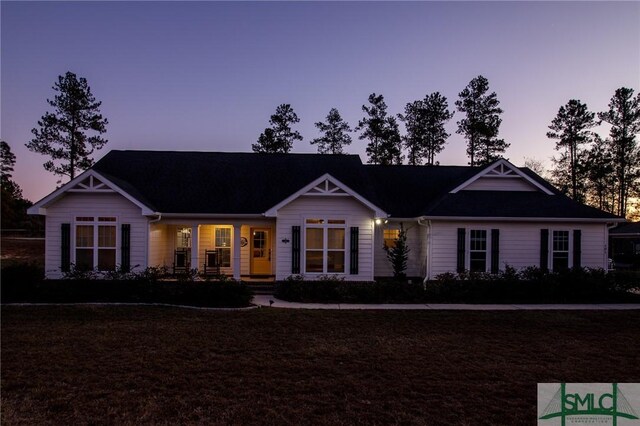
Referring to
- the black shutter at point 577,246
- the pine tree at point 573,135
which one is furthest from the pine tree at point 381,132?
the black shutter at point 577,246

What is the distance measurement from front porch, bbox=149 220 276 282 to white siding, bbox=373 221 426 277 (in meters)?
4.60

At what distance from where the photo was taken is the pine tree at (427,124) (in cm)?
3469

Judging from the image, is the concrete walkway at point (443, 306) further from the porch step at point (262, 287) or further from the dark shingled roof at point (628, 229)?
the dark shingled roof at point (628, 229)

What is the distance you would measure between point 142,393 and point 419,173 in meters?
17.9

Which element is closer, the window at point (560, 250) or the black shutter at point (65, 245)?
the black shutter at point (65, 245)

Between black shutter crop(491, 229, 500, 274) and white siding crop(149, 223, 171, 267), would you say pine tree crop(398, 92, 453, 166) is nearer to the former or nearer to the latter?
black shutter crop(491, 229, 500, 274)

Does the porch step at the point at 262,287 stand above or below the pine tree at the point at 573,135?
below

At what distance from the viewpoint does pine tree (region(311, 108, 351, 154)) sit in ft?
120

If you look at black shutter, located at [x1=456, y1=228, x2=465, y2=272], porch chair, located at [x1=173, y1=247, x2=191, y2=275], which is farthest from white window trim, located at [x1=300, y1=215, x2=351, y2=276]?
porch chair, located at [x1=173, y1=247, x2=191, y2=275]

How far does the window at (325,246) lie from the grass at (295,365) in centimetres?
425

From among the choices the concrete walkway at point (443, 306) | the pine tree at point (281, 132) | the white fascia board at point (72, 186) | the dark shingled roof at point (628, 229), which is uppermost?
the pine tree at point (281, 132)

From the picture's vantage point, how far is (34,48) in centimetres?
1856

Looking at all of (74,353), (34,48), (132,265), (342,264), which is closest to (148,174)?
(132,265)
